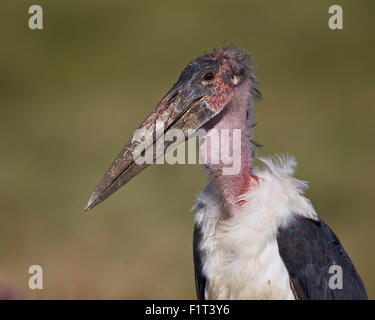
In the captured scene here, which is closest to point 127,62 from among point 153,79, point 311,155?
point 153,79

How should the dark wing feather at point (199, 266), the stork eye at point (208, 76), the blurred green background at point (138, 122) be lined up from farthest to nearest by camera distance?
the blurred green background at point (138, 122)
the dark wing feather at point (199, 266)
the stork eye at point (208, 76)

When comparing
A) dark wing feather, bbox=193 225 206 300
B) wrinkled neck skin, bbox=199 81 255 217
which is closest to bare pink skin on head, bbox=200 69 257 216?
wrinkled neck skin, bbox=199 81 255 217

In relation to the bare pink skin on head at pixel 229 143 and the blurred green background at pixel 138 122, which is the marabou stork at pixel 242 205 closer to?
the bare pink skin on head at pixel 229 143

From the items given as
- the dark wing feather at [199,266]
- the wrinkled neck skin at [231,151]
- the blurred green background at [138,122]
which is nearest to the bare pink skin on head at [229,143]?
the wrinkled neck skin at [231,151]

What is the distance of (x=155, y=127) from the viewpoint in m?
5.09

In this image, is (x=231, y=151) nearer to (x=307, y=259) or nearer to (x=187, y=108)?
(x=187, y=108)

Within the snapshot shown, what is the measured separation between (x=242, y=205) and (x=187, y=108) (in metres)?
0.75

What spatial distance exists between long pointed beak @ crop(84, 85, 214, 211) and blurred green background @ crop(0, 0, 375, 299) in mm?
1617

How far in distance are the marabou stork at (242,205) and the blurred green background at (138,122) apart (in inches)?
75.0

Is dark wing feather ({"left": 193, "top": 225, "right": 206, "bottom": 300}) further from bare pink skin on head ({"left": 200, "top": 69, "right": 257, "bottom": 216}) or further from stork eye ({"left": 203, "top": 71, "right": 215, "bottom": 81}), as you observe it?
stork eye ({"left": 203, "top": 71, "right": 215, "bottom": 81})

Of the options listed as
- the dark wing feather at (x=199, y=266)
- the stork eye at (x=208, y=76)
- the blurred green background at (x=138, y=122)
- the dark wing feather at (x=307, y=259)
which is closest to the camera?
the dark wing feather at (x=307, y=259)

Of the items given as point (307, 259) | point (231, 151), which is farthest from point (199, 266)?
point (231, 151)

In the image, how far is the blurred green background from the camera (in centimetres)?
1145

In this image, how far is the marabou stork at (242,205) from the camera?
5.09 metres
